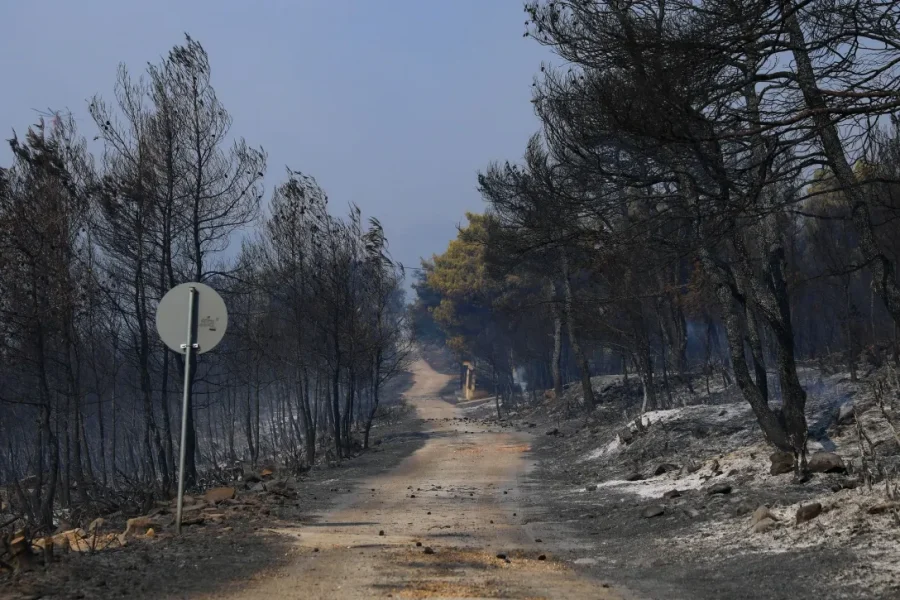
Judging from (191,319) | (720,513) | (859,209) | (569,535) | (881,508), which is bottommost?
(569,535)

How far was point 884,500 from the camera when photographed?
9.34 metres

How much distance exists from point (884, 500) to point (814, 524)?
0.71m

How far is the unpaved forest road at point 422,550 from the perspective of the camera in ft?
26.1

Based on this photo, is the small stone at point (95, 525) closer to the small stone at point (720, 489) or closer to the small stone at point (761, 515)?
the small stone at point (761, 515)

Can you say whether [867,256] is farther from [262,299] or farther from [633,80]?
[262,299]

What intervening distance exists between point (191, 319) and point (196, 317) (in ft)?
0.23

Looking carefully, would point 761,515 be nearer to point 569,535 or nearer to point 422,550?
point 569,535

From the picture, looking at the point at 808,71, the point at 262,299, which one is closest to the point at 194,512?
the point at 808,71

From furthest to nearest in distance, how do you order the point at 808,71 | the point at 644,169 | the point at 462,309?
the point at 462,309 < the point at 644,169 < the point at 808,71

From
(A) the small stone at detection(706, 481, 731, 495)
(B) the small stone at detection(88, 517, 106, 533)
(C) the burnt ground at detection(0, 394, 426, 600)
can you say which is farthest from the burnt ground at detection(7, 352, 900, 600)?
(B) the small stone at detection(88, 517, 106, 533)

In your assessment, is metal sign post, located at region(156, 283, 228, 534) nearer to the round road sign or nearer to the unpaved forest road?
the round road sign

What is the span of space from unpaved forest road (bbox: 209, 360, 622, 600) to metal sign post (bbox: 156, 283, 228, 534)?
8.52ft

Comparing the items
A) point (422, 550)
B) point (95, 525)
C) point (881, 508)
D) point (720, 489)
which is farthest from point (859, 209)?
point (95, 525)

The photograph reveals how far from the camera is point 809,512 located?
32.3 feet
